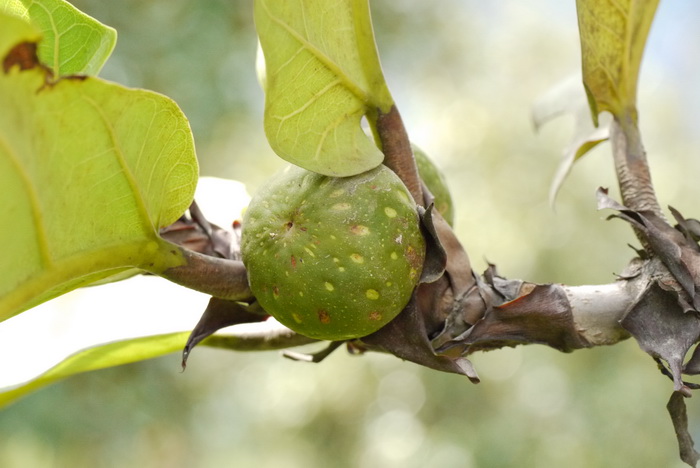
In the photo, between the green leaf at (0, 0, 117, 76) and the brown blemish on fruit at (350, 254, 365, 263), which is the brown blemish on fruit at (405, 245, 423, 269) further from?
the green leaf at (0, 0, 117, 76)

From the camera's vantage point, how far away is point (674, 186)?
623 cm

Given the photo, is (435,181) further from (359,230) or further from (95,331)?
(95,331)

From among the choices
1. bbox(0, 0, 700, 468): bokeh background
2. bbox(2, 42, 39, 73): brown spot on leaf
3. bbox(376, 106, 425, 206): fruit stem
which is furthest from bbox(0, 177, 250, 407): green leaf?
bbox(0, 0, 700, 468): bokeh background

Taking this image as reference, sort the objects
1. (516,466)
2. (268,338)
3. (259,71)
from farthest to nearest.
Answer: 1. (516,466)
2. (259,71)
3. (268,338)

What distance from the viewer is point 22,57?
1.33 feet

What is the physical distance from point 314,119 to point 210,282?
16 cm

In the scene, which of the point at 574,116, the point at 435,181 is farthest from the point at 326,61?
the point at 574,116

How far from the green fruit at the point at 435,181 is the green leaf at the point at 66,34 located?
321mm

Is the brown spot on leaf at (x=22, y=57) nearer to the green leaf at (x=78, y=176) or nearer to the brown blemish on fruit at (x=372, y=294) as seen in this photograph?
the green leaf at (x=78, y=176)

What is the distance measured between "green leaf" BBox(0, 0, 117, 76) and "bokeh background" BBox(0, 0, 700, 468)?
502 centimetres

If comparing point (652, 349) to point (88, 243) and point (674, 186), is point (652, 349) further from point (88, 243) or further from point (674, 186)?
point (674, 186)

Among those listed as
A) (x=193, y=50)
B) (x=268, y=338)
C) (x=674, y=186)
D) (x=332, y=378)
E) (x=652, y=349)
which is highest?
(x=652, y=349)

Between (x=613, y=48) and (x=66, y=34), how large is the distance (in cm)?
54

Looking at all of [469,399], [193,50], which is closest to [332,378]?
[469,399]
